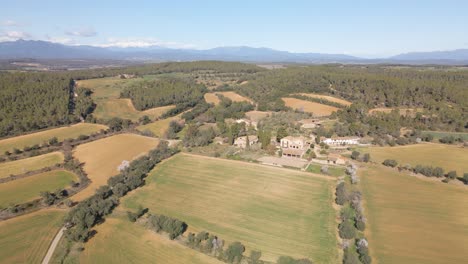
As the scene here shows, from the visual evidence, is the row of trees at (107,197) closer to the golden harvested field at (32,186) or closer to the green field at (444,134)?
the golden harvested field at (32,186)

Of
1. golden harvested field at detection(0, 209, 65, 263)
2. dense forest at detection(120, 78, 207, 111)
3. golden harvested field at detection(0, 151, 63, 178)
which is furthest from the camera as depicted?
dense forest at detection(120, 78, 207, 111)

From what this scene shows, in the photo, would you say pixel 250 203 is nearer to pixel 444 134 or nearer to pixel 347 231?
pixel 347 231

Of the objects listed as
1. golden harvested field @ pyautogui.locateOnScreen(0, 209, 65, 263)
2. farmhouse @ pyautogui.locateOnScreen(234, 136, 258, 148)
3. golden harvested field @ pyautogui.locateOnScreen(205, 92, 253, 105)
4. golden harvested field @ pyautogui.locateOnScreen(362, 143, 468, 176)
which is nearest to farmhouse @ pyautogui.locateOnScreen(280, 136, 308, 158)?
farmhouse @ pyautogui.locateOnScreen(234, 136, 258, 148)

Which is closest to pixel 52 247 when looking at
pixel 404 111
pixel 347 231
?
pixel 347 231

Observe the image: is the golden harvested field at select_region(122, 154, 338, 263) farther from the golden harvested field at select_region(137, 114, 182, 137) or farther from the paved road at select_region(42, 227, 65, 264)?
the golden harvested field at select_region(137, 114, 182, 137)

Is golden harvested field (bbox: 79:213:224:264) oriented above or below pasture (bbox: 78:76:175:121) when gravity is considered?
below

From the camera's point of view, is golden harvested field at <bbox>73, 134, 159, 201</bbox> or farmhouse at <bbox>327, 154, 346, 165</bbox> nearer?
golden harvested field at <bbox>73, 134, 159, 201</bbox>

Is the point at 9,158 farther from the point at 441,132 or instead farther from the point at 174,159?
the point at 441,132

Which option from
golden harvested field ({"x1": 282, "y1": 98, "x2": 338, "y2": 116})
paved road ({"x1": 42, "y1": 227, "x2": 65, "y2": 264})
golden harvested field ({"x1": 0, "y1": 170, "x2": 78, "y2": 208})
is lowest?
paved road ({"x1": 42, "y1": 227, "x2": 65, "y2": 264})

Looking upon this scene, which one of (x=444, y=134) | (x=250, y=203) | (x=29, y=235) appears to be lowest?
(x=29, y=235)
